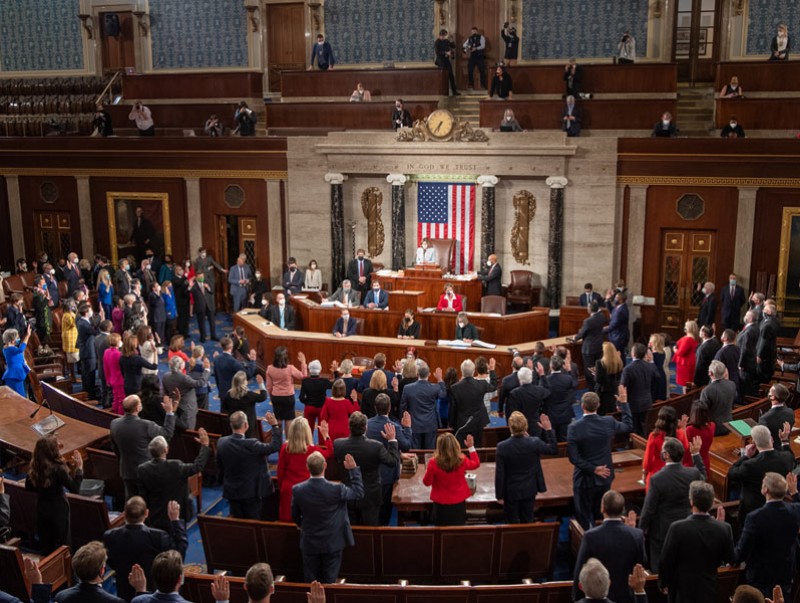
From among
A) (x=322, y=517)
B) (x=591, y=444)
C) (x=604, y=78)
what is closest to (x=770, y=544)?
(x=591, y=444)

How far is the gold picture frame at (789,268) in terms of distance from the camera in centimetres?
1552

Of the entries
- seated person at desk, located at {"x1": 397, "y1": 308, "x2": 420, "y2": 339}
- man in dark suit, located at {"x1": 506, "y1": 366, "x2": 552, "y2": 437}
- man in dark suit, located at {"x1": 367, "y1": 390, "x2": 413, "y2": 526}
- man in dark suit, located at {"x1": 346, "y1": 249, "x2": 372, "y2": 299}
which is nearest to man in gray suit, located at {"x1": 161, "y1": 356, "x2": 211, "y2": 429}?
man in dark suit, located at {"x1": 367, "y1": 390, "x2": 413, "y2": 526}

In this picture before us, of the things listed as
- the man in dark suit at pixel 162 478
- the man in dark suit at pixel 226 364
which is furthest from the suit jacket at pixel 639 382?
the man in dark suit at pixel 162 478

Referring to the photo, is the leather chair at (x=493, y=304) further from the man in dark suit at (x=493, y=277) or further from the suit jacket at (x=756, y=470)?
the suit jacket at (x=756, y=470)

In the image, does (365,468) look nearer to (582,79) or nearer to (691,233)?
(691,233)

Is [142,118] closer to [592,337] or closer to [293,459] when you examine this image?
[592,337]

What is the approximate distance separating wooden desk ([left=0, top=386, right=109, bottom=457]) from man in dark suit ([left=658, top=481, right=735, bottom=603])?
233 inches

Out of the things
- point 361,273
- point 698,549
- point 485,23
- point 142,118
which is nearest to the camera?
point 698,549

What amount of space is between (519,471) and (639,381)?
3.26 metres

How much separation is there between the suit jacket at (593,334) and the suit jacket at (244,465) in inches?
261

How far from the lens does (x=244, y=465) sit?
286 inches

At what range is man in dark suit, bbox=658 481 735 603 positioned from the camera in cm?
557

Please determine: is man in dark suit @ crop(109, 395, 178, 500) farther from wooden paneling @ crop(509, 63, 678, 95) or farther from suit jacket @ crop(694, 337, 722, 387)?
wooden paneling @ crop(509, 63, 678, 95)

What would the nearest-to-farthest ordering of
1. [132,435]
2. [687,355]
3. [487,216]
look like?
[132,435], [687,355], [487,216]
